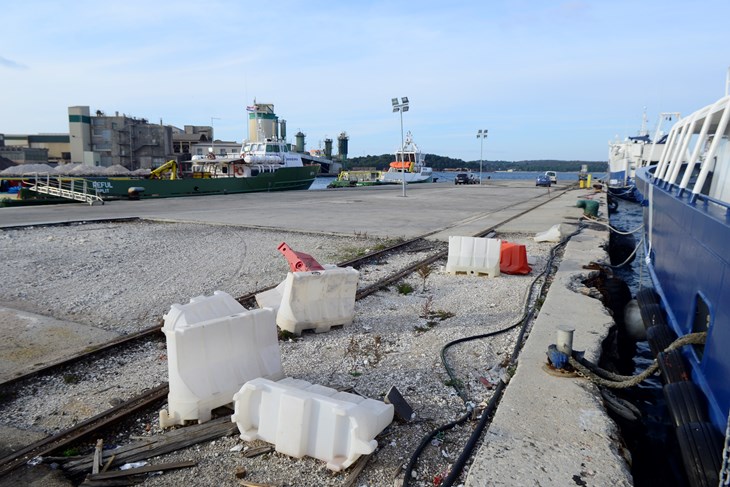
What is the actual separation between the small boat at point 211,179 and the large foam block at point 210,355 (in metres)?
23.9

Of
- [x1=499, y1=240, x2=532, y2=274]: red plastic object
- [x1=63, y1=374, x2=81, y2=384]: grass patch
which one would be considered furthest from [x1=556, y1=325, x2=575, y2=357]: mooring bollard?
[x1=499, y1=240, x2=532, y2=274]: red plastic object

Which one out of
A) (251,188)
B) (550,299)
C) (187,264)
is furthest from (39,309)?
(251,188)

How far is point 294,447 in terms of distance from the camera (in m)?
3.52

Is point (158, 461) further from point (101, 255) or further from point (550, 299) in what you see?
point (101, 255)

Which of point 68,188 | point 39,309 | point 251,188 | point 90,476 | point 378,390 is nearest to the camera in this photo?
point 90,476

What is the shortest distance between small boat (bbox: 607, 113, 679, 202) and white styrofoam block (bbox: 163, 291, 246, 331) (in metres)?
27.6

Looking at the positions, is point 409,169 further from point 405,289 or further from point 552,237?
point 405,289

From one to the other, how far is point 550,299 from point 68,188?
1084 inches

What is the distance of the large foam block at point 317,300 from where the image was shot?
602 cm

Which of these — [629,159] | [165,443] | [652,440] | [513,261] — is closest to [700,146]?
[513,261]

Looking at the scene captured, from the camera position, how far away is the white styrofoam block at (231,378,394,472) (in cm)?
341

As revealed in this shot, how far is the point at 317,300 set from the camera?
614 cm

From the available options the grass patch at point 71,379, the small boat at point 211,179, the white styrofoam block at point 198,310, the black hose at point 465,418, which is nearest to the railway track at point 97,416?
the grass patch at point 71,379

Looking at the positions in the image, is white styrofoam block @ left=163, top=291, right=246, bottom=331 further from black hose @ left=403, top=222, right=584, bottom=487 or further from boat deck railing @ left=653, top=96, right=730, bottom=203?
boat deck railing @ left=653, top=96, right=730, bottom=203
